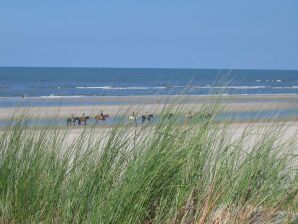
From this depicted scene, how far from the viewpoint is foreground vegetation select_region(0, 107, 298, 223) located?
328 centimetres

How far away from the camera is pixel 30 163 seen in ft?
11.9

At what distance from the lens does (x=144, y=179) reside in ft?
10.7

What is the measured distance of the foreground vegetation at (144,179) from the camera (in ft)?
10.8

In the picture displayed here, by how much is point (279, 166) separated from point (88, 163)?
135cm

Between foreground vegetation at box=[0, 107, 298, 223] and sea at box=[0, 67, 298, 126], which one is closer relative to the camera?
foreground vegetation at box=[0, 107, 298, 223]

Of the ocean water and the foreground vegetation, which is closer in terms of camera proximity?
the foreground vegetation

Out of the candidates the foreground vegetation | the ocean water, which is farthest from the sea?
the foreground vegetation

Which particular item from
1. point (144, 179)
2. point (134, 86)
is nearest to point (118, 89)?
point (134, 86)

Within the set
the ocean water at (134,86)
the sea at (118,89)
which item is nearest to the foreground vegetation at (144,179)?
the sea at (118,89)

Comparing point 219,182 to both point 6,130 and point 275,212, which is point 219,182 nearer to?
point 275,212

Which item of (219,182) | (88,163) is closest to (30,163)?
(88,163)

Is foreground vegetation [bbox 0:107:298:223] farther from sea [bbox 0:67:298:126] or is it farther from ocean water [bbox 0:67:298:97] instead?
ocean water [bbox 0:67:298:97]

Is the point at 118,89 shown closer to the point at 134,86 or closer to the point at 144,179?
the point at 134,86

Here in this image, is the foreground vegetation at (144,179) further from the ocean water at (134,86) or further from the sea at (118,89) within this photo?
the ocean water at (134,86)
